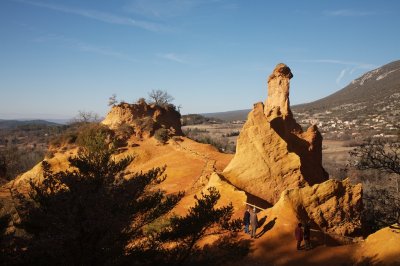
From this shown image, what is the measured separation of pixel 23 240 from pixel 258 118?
38.6 feet

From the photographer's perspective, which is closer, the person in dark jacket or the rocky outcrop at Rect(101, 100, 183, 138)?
the person in dark jacket

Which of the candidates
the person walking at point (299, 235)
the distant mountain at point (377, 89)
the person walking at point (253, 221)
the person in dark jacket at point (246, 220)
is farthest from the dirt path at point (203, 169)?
the distant mountain at point (377, 89)

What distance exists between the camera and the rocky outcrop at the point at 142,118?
34.5 m

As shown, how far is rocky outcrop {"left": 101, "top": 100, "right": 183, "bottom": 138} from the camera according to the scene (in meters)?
34.5

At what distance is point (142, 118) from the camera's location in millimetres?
35969

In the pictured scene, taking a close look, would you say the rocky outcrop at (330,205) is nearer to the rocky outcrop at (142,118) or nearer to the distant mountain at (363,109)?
the rocky outcrop at (142,118)

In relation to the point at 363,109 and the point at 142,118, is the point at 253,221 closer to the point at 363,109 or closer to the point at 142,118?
the point at 142,118

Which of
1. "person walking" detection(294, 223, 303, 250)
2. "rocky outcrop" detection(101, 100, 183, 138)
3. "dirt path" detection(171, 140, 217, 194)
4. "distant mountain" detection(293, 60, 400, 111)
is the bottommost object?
"person walking" detection(294, 223, 303, 250)

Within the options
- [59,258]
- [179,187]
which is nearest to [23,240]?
[59,258]

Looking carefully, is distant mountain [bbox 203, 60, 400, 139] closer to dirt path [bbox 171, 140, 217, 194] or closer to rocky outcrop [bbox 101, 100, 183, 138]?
rocky outcrop [bbox 101, 100, 183, 138]

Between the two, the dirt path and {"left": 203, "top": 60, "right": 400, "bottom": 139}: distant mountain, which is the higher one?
{"left": 203, "top": 60, "right": 400, "bottom": 139}: distant mountain

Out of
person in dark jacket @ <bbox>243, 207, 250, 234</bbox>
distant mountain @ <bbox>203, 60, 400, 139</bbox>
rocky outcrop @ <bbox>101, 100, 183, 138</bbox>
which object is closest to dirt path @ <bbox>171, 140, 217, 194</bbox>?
rocky outcrop @ <bbox>101, 100, 183, 138</bbox>

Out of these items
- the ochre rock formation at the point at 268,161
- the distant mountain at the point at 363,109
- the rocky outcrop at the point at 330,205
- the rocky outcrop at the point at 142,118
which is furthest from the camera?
the distant mountain at the point at 363,109

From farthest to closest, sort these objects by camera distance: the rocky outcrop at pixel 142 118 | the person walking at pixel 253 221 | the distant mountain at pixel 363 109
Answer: the distant mountain at pixel 363 109 → the rocky outcrop at pixel 142 118 → the person walking at pixel 253 221
